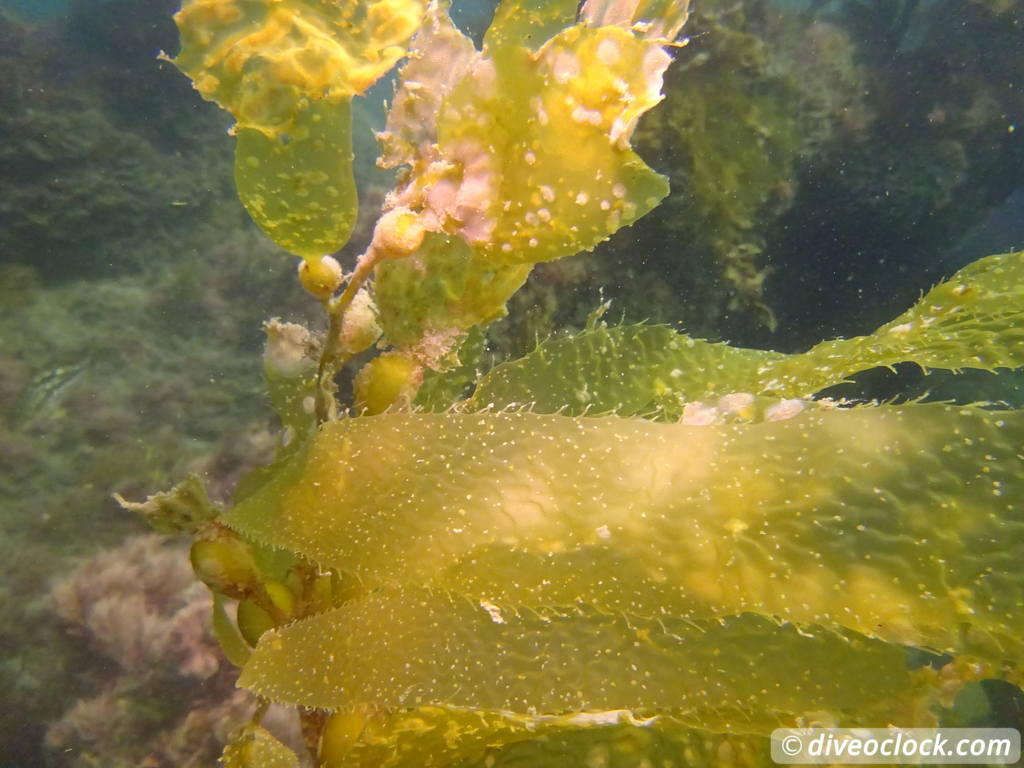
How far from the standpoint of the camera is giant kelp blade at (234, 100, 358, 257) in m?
0.98

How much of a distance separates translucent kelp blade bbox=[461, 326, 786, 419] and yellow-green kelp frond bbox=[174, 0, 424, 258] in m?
0.56

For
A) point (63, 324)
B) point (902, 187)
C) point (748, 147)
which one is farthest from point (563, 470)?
point (902, 187)

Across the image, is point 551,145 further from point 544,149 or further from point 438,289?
point 438,289

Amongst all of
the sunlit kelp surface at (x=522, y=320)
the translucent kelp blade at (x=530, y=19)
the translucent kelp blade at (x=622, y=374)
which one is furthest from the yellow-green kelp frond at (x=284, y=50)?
the translucent kelp blade at (x=622, y=374)

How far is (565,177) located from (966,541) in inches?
29.6

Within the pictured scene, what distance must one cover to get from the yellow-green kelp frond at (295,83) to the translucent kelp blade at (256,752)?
883 millimetres

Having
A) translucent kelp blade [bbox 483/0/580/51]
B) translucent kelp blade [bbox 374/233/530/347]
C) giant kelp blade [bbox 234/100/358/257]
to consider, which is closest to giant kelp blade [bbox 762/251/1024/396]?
translucent kelp blade [bbox 374/233/530/347]

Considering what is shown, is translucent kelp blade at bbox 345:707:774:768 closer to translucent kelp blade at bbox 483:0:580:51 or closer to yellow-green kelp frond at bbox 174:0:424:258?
yellow-green kelp frond at bbox 174:0:424:258

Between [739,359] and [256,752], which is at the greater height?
[739,359]

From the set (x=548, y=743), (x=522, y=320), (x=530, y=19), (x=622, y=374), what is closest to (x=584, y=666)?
(x=548, y=743)

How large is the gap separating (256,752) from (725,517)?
0.92 meters

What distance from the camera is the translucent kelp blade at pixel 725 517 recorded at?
0.75 m

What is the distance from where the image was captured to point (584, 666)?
2.90 ft

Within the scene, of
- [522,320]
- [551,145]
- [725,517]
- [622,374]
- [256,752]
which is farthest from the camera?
[522,320]
